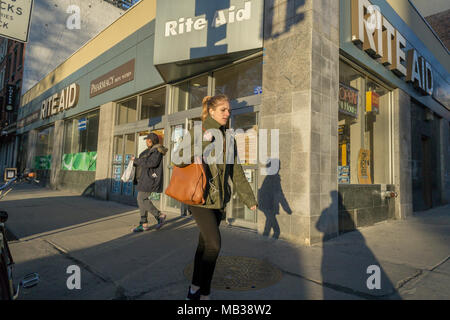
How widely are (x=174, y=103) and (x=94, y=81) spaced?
553 centimetres

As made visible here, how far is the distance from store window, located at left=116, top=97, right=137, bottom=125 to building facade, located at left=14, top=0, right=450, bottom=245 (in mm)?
49

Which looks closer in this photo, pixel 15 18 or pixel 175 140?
pixel 15 18

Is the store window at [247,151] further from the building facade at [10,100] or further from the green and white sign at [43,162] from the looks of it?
the building facade at [10,100]

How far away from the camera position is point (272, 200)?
4.86m

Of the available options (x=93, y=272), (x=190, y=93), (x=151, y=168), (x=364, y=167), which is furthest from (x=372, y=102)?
(x=93, y=272)

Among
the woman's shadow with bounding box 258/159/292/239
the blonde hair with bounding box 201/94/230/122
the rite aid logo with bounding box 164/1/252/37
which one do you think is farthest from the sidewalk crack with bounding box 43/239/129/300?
the rite aid logo with bounding box 164/1/252/37

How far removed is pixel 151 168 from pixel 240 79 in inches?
108

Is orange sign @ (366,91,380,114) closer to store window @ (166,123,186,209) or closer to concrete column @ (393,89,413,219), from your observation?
concrete column @ (393,89,413,219)

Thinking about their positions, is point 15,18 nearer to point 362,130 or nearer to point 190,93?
point 190,93

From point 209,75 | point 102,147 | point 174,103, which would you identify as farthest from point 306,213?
point 102,147

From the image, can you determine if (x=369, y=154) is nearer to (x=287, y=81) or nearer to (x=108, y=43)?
(x=287, y=81)

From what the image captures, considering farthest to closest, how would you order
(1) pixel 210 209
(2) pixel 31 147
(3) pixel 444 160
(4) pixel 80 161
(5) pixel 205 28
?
(2) pixel 31 147 < (4) pixel 80 161 < (3) pixel 444 160 < (5) pixel 205 28 < (1) pixel 210 209
